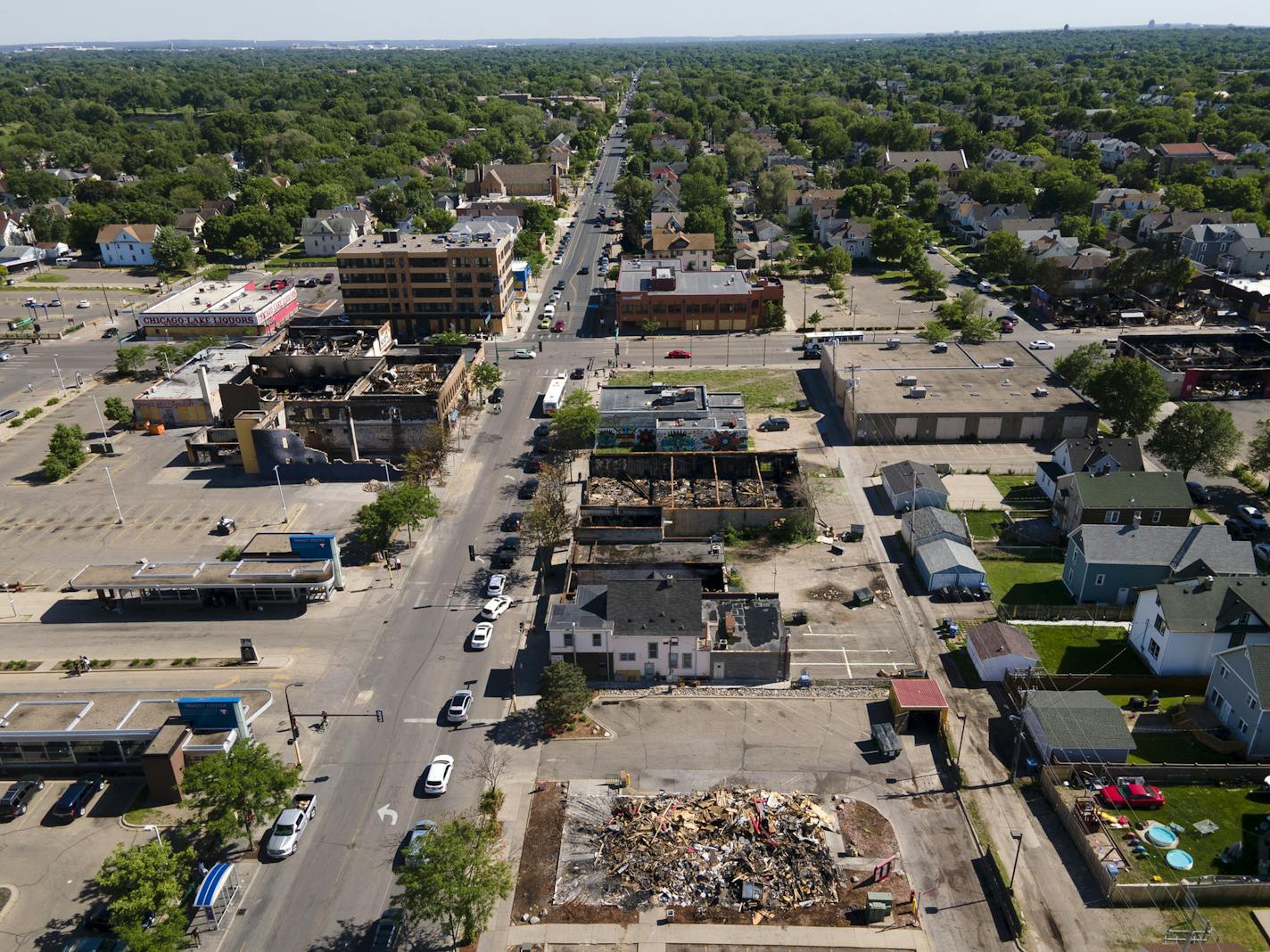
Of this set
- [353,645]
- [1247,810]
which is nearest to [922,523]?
[1247,810]

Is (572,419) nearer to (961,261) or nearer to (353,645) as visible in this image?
(353,645)

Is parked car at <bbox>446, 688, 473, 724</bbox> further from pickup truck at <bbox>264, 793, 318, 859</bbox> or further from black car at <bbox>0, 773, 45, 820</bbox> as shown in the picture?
black car at <bbox>0, 773, 45, 820</bbox>

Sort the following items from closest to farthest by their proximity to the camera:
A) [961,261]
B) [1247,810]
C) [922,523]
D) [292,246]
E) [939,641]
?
[1247,810]
[939,641]
[922,523]
[961,261]
[292,246]

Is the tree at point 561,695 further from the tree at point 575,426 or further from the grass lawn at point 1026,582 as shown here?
the tree at point 575,426

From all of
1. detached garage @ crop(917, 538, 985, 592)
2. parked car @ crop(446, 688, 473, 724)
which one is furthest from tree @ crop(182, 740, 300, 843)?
detached garage @ crop(917, 538, 985, 592)

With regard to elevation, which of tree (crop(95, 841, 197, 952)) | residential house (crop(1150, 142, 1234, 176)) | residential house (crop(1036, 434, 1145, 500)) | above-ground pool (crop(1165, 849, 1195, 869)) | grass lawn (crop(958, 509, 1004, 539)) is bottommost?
grass lawn (crop(958, 509, 1004, 539))

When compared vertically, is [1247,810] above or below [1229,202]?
below
